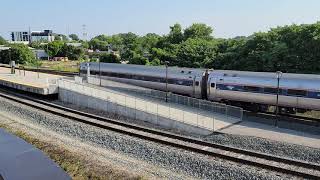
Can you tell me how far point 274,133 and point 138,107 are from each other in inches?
455

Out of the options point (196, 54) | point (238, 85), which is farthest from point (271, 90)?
point (196, 54)

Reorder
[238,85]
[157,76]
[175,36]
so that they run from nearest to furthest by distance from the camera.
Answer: [238,85] < [157,76] < [175,36]

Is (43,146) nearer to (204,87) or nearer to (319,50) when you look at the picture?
(204,87)

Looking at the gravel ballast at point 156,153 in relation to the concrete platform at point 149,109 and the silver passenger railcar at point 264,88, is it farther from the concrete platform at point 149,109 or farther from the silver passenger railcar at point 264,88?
the silver passenger railcar at point 264,88

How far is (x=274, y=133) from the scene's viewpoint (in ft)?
84.8

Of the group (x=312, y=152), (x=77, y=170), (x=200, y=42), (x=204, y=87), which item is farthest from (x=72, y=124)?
(x=200, y=42)

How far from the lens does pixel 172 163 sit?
782 inches

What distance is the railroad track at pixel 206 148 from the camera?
61.4ft

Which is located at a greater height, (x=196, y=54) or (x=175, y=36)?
(x=175, y=36)

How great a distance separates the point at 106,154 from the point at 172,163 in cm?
401

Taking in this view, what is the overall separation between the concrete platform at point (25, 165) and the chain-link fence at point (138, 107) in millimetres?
16678

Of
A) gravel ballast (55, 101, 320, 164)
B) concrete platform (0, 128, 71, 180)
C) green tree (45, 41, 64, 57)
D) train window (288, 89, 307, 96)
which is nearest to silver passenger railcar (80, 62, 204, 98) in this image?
train window (288, 89, 307, 96)

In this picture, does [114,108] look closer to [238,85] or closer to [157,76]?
[157,76]

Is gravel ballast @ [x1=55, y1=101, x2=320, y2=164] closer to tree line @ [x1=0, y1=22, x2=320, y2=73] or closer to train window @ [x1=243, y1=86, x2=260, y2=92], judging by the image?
train window @ [x1=243, y1=86, x2=260, y2=92]
